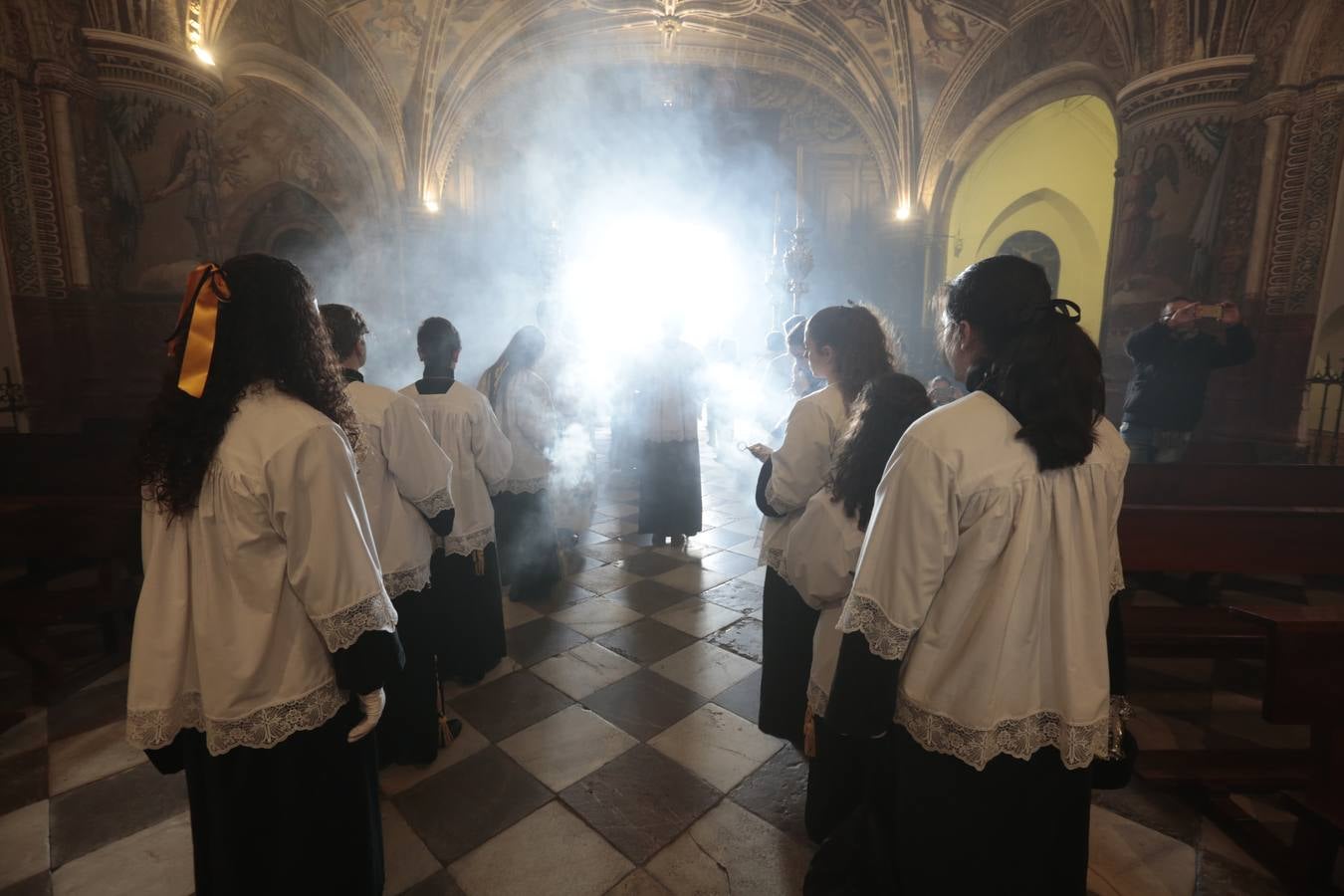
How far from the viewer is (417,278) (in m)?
11.1

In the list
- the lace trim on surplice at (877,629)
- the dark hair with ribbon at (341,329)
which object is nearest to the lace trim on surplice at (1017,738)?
the lace trim on surplice at (877,629)

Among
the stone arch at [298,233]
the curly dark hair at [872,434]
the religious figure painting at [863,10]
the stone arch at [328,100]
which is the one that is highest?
the religious figure painting at [863,10]

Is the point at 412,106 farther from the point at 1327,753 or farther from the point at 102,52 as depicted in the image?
the point at 1327,753

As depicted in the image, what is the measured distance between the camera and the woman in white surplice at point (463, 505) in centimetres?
300

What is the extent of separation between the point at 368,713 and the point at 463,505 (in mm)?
1578

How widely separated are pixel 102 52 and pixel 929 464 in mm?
8014

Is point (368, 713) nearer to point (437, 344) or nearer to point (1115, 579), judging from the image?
point (1115, 579)

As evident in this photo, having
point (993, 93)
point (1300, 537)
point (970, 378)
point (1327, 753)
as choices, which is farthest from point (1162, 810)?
point (993, 93)

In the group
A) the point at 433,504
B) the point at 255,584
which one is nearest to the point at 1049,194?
the point at 433,504

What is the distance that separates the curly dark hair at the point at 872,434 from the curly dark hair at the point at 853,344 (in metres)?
0.32

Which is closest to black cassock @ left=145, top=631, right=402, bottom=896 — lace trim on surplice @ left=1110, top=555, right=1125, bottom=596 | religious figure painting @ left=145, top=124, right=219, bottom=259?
lace trim on surplice @ left=1110, top=555, right=1125, bottom=596

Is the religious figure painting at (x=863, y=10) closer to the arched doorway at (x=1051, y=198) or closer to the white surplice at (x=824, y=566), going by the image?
the arched doorway at (x=1051, y=198)

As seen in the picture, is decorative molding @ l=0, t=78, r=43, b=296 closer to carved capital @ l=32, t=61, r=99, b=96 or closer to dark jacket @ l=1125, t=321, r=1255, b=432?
carved capital @ l=32, t=61, r=99, b=96

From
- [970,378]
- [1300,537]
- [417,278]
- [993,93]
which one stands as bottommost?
[1300,537]
